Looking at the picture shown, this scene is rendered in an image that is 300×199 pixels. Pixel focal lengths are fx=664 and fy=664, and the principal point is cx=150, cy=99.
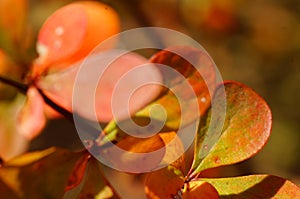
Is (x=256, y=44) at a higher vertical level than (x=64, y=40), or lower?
lower

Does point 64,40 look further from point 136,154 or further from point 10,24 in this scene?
point 136,154

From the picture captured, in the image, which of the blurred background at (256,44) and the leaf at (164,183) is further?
the blurred background at (256,44)

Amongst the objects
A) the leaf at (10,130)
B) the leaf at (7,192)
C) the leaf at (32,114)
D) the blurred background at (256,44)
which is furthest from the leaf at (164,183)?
the blurred background at (256,44)

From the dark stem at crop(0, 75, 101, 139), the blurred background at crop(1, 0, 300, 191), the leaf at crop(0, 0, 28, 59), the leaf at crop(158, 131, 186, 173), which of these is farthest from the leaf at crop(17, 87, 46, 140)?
the blurred background at crop(1, 0, 300, 191)

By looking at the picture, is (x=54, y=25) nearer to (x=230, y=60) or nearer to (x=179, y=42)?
(x=179, y=42)

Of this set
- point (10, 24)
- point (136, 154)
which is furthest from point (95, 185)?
point (10, 24)

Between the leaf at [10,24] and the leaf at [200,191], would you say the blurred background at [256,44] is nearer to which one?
the leaf at [10,24]

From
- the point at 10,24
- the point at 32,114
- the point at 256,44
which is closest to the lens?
the point at 32,114

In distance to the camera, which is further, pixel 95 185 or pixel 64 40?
pixel 64 40
